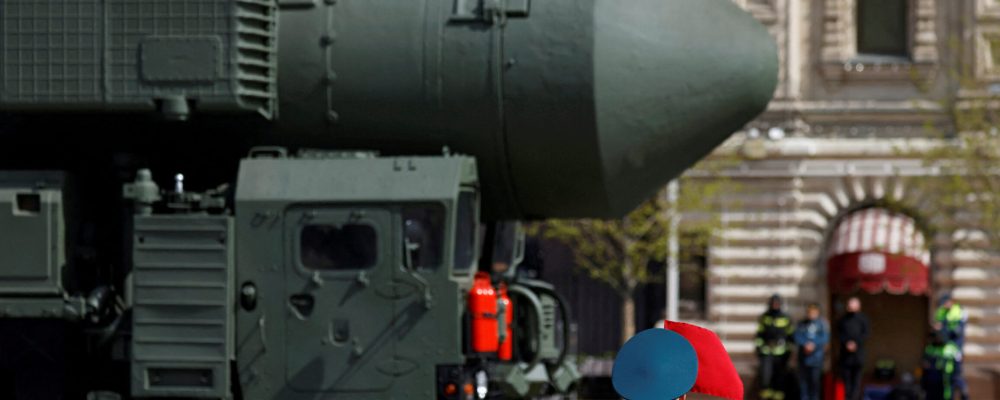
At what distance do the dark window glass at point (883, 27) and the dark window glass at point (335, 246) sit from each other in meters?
20.8

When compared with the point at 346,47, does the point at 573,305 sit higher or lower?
lower

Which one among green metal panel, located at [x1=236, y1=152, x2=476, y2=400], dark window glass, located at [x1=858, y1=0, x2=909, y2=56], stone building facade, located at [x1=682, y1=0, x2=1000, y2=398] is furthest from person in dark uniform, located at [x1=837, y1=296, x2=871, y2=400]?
green metal panel, located at [x1=236, y1=152, x2=476, y2=400]

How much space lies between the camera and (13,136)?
13.5 meters

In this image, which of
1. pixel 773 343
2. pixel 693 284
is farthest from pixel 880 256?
pixel 773 343

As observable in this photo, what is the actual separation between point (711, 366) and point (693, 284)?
87.5 feet

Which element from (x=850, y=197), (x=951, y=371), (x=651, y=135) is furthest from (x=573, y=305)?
(x=651, y=135)

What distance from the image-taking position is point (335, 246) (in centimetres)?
1275

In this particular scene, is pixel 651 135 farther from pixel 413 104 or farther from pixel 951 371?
pixel 951 371

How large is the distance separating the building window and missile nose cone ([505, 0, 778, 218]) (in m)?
19.0

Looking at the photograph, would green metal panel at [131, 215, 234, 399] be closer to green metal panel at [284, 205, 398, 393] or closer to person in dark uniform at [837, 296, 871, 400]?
green metal panel at [284, 205, 398, 393]

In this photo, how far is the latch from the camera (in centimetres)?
1309

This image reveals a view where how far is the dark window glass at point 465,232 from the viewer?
42.9 feet

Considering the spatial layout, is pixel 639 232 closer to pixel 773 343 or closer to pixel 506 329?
pixel 773 343

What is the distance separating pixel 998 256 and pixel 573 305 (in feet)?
21.3
